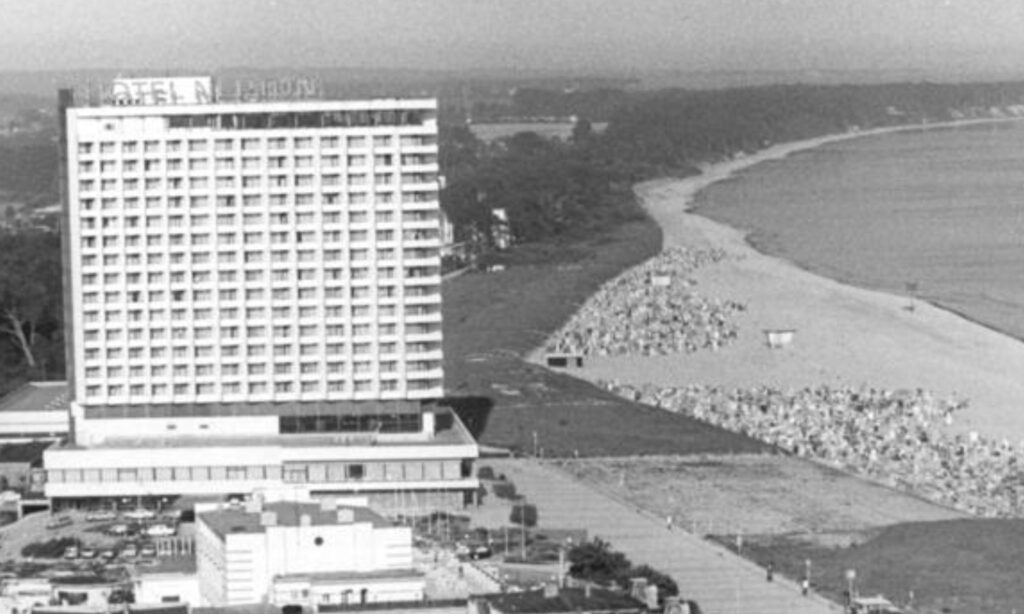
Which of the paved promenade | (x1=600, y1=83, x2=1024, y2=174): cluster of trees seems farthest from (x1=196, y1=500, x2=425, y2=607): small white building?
Result: (x1=600, y1=83, x2=1024, y2=174): cluster of trees

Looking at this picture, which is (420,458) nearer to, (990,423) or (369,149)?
(369,149)

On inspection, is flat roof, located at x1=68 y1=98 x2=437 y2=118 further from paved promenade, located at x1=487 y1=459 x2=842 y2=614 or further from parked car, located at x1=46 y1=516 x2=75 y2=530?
parked car, located at x1=46 y1=516 x2=75 y2=530

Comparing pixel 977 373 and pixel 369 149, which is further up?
pixel 369 149

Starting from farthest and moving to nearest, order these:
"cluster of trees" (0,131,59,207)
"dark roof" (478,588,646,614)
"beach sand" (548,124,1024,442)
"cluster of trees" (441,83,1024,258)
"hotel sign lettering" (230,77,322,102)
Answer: "cluster of trees" (0,131,59,207), "cluster of trees" (441,83,1024,258), "beach sand" (548,124,1024,442), "hotel sign lettering" (230,77,322,102), "dark roof" (478,588,646,614)

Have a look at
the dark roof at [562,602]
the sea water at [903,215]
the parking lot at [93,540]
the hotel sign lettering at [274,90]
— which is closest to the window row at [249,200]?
the hotel sign lettering at [274,90]

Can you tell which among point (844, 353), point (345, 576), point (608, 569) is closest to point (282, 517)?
point (345, 576)

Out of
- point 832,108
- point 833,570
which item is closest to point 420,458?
point 833,570
